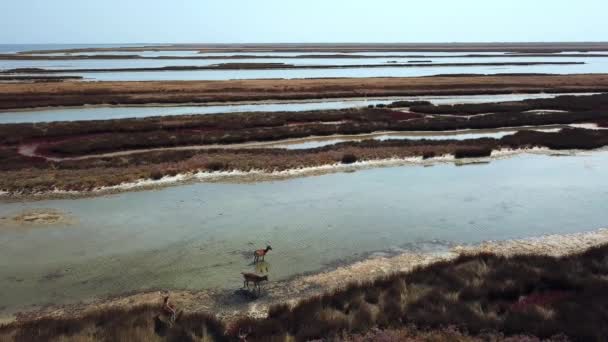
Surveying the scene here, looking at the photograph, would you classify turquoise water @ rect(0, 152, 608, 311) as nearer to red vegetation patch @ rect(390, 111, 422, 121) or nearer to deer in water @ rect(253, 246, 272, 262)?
deer in water @ rect(253, 246, 272, 262)

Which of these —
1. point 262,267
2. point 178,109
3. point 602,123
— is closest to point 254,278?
point 262,267

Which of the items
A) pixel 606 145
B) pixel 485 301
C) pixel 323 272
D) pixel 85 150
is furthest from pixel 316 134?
pixel 485 301

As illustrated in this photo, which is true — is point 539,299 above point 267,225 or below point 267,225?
above

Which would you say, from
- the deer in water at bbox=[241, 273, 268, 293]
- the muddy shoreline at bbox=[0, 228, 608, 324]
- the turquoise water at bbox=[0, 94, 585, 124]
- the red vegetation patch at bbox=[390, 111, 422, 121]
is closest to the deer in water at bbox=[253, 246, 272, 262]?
the muddy shoreline at bbox=[0, 228, 608, 324]

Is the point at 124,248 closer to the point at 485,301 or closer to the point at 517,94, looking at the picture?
the point at 485,301

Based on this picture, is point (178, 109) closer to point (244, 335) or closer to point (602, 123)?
point (602, 123)

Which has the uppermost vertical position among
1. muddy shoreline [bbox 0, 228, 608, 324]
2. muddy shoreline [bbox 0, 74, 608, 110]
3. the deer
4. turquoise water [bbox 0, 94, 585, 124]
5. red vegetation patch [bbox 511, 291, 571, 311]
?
muddy shoreline [bbox 0, 74, 608, 110]

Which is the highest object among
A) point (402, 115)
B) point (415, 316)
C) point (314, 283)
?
point (402, 115)
